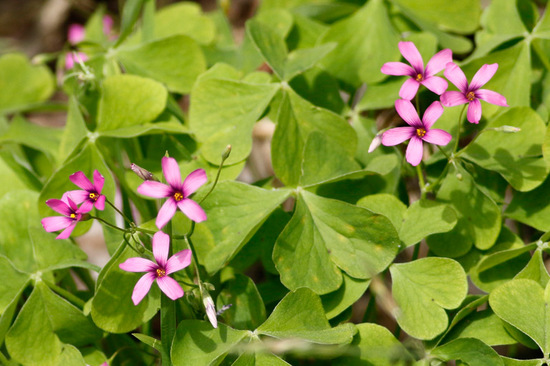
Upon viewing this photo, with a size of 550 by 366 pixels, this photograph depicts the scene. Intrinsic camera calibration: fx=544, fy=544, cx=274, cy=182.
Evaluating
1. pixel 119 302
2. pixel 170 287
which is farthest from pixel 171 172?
pixel 119 302

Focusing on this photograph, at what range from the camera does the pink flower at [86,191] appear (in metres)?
1.39

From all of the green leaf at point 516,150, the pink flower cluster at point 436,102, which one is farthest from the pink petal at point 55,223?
the green leaf at point 516,150

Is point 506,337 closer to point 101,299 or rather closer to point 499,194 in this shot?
point 499,194

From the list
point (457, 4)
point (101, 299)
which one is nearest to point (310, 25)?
point (457, 4)

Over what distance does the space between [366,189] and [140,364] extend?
3.04 ft

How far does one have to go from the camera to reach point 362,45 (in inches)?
82.7

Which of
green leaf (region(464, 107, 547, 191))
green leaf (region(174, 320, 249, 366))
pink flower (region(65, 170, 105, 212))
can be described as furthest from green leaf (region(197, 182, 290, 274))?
green leaf (region(464, 107, 547, 191))

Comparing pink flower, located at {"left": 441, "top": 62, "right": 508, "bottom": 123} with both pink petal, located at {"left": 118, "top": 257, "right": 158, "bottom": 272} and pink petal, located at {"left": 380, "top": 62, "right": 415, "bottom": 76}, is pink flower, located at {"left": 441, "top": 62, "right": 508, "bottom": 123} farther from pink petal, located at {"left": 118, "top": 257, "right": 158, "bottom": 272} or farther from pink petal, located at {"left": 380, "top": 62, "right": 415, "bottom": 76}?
pink petal, located at {"left": 118, "top": 257, "right": 158, "bottom": 272}

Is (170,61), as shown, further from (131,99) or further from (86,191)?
(86,191)

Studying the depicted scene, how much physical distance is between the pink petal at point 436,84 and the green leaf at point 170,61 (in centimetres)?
98

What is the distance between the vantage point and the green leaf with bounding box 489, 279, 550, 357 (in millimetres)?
1419

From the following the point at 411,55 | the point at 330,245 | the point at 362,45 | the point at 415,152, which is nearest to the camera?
the point at 415,152

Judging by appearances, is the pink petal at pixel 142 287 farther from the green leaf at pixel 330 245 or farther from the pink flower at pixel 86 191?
the green leaf at pixel 330 245

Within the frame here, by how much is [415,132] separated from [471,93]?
193mm
